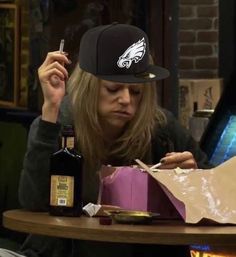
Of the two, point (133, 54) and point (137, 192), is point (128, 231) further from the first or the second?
point (133, 54)

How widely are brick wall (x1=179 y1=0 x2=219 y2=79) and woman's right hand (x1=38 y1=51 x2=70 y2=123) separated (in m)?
4.24

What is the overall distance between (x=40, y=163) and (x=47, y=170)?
3 centimetres

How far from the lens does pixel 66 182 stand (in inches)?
106

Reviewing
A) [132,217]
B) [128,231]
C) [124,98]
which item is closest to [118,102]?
[124,98]

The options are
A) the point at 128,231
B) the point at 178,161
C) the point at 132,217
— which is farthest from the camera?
the point at 178,161

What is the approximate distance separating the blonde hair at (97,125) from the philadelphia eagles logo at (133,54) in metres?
0.11

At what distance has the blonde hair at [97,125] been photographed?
2977 millimetres

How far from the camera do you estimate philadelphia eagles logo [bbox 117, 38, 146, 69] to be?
2928 millimetres

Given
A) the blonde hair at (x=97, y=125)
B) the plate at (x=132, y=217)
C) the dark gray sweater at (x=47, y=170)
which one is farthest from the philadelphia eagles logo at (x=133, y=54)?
the plate at (x=132, y=217)

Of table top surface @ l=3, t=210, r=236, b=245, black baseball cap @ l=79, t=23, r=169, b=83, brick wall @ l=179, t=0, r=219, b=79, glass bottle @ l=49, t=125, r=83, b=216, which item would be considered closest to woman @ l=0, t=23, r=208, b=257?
black baseball cap @ l=79, t=23, r=169, b=83

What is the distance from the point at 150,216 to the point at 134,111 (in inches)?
19.4

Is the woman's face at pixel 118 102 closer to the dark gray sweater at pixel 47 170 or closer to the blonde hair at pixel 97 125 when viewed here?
the blonde hair at pixel 97 125

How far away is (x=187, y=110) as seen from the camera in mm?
5629

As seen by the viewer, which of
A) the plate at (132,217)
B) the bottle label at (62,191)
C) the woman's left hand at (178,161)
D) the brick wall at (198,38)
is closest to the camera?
the plate at (132,217)
